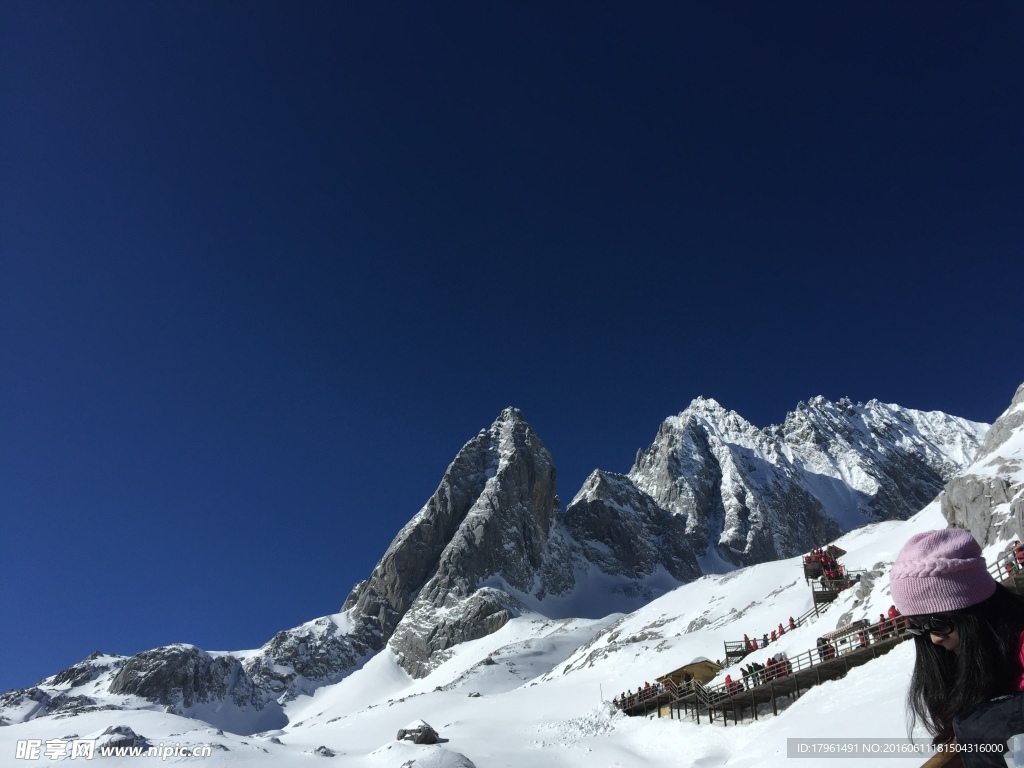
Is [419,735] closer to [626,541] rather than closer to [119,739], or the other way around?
[119,739]

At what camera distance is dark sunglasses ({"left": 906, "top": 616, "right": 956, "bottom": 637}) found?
3.09 meters

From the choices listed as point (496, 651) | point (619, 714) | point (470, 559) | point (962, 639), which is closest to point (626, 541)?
point (470, 559)

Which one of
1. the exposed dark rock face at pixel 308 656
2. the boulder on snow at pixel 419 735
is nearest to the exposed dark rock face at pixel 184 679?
the exposed dark rock face at pixel 308 656

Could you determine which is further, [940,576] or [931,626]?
[931,626]

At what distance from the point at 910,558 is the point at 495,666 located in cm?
8180

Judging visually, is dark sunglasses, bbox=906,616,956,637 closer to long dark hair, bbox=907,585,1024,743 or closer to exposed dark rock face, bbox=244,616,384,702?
long dark hair, bbox=907,585,1024,743

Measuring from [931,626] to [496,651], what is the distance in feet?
318

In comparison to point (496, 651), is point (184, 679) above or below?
above

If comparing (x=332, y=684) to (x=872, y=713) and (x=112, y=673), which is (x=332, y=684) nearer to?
(x=112, y=673)

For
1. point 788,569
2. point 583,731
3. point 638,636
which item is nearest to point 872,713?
point 583,731

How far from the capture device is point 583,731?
35312mm

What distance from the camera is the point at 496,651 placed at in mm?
92500

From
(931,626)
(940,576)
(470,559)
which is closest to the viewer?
(940,576)

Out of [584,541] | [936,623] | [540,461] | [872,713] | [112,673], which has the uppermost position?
[540,461]
